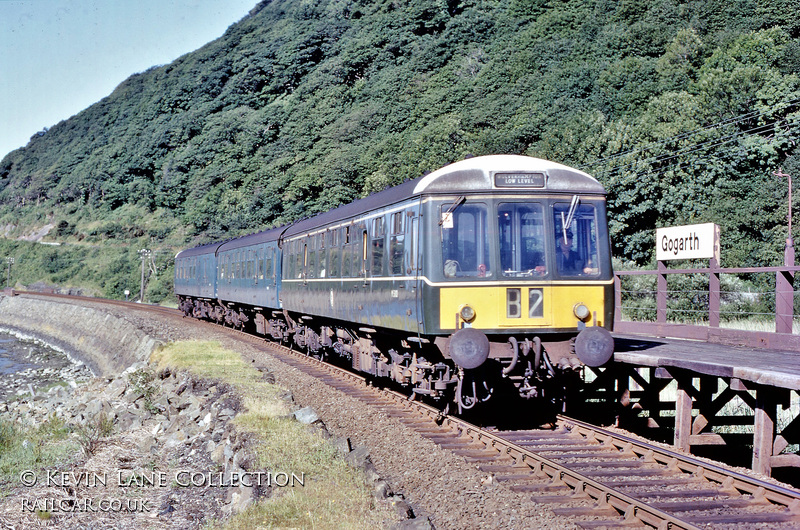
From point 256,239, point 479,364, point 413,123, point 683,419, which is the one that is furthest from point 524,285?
point 413,123

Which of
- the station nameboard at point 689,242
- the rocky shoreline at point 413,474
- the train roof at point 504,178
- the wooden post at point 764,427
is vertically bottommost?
the rocky shoreline at point 413,474

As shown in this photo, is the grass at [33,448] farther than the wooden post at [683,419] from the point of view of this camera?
Yes

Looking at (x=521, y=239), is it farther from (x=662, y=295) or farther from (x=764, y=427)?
(x=662, y=295)

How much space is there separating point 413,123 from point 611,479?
61744 mm

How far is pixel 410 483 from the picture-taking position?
8.41m

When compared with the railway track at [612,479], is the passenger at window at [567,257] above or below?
above

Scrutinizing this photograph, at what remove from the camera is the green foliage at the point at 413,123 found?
37500 mm

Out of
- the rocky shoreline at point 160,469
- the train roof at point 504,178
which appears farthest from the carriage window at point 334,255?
the train roof at point 504,178

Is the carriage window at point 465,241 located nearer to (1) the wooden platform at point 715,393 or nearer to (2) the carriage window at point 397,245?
(2) the carriage window at point 397,245

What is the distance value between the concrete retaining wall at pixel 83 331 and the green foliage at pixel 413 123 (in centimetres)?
989

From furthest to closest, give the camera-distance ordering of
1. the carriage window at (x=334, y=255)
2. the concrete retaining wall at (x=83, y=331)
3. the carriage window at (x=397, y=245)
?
the concrete retaining wall at (x=83, y=331) → the carriage window at (x=334, y=255) → the carriage window at (x=397, y=245)

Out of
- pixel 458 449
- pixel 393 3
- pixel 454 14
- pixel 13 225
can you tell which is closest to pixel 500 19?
pixel 454 14

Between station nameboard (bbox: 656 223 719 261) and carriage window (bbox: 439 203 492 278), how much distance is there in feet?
26.4

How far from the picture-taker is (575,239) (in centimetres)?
1079
